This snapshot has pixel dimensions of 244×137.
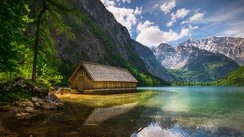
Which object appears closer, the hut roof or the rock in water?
the rock in water

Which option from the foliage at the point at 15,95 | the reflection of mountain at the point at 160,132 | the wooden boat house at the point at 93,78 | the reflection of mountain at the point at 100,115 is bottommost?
the reflection of mountain at the point at 160,132

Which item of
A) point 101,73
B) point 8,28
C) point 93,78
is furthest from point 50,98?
point 101,73

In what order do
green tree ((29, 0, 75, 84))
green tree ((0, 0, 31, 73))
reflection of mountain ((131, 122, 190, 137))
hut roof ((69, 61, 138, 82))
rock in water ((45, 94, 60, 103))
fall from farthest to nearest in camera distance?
hut roof ((69, 61, 138, 82)), green tree ((29, 0, 75, 84)), rock in water ((45, 94, 60, 103)), green tree ((0, 0, 31, 73)), reflection of mountain ((131, 122, 190, 137))

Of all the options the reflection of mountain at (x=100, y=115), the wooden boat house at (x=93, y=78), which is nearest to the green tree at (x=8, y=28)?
the reflection of mountain at (x=100, y=115)

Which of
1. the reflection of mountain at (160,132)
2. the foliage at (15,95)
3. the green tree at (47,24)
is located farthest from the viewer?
the green tree at (47,24)

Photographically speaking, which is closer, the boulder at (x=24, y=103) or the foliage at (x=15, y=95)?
the boulder at (x=24, y=103)

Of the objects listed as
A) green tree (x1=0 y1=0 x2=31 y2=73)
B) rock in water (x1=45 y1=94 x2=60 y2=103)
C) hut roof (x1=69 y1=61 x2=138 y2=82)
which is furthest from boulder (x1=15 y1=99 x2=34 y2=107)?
hut roof (x1=69 y1=61 x2=138 y2=82)

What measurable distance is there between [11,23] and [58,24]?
387 inches

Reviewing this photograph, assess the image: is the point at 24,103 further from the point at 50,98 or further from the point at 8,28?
the point at 8,28

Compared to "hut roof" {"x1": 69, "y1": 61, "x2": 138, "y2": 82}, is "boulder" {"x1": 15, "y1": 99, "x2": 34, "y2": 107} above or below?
below

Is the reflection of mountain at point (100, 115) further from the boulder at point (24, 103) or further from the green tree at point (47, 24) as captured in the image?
the green tree at point (47, 24)

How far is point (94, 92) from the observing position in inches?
2383

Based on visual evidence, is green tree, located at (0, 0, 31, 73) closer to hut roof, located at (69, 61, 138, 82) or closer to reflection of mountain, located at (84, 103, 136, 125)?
reflection of mountain, located at (84, 103, 136, 125)

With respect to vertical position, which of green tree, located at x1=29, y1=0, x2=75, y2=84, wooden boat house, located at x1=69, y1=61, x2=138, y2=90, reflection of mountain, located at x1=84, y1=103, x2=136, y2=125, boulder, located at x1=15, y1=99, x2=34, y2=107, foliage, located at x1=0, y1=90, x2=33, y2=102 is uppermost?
green tree, located at x1=29, y1=0, x2=75, y2=84
